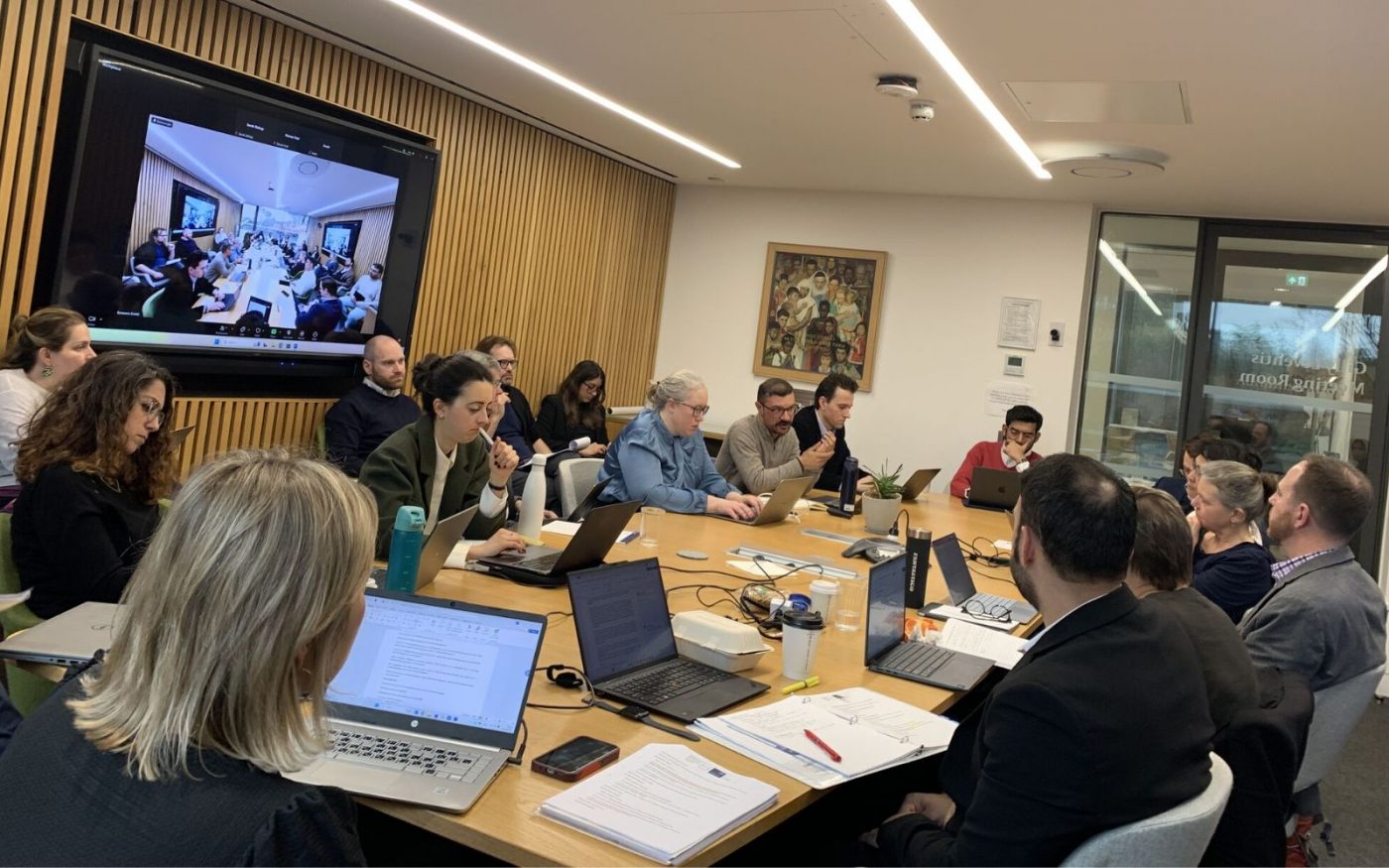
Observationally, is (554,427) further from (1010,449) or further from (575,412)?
(1010,449)

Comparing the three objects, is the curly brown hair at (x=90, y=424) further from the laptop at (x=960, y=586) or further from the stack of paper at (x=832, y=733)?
the laptop at (x=960, y=586)

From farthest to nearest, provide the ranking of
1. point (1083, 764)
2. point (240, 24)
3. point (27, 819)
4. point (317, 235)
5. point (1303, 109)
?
point (317, 235)
point (240, 24)
point (1303, 109)
point (1083, 764)
point (27, 819)

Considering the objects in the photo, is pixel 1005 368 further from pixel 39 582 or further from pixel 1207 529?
pixel 39 582

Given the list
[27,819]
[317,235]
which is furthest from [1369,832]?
[317,235]

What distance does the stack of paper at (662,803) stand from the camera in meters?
1.57

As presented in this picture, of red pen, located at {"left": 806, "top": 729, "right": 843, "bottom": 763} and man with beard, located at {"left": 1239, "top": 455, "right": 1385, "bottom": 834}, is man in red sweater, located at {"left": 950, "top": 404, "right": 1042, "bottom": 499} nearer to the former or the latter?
man with beard, located at {"left": 1239, "top": 455, "right": 1385, "bottom": 834}

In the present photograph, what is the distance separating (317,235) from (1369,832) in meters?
5.47

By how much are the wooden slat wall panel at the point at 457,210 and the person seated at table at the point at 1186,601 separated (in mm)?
4255

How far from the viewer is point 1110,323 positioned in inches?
299

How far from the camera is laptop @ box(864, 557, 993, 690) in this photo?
8.60 ft

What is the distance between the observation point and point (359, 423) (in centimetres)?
561

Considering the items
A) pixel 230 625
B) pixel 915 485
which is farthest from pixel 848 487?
pixel 230 625

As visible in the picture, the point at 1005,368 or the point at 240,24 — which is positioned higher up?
the point at 240,24

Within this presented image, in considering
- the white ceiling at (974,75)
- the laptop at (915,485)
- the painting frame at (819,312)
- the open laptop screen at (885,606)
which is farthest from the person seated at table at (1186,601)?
the painting frame at (819,312)
